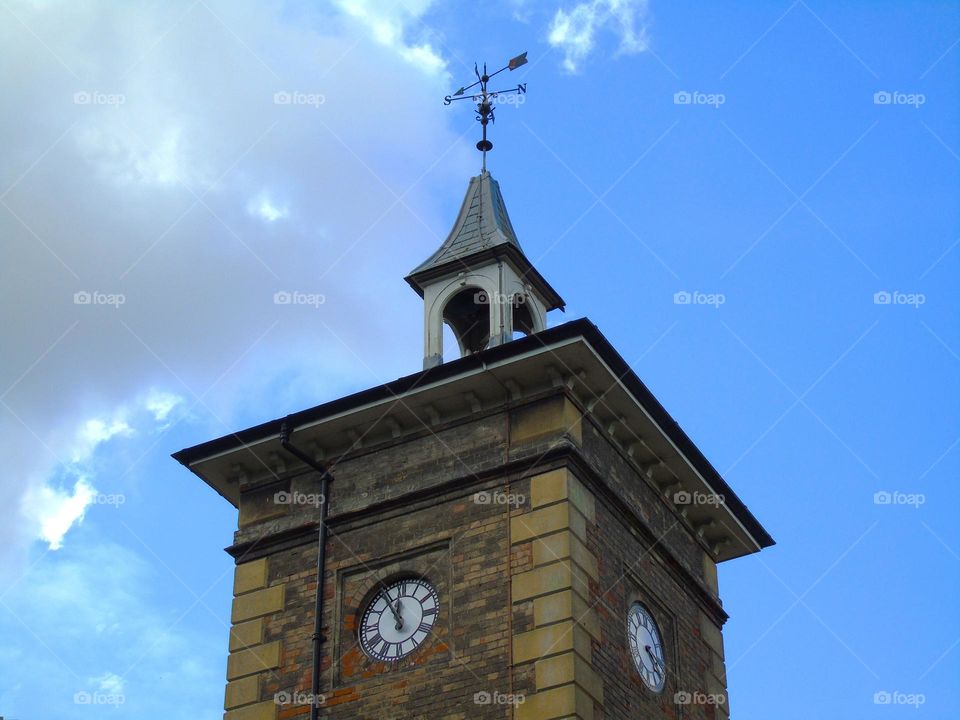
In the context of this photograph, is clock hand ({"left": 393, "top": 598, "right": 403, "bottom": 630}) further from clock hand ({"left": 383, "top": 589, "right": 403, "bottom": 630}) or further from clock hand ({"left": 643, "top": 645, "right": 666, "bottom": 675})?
clock hand ({"left": 643, "top": 645, "right": 666, "bottom": 675})

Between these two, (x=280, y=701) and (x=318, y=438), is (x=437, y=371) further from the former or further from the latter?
(x=280, y=701)

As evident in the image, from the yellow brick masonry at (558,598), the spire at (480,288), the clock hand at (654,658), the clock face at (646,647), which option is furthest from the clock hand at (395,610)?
the spire at (480,288)

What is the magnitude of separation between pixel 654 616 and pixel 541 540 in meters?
3.55

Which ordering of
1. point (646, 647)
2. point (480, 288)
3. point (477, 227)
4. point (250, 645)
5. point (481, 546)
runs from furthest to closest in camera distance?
1. point (477, 227)
2. point (480, 288)
3. point (250, 645)
4. point (646, 647)
5. point (481, 546)

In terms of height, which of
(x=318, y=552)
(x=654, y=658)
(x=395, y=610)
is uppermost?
(x=318, y=552)

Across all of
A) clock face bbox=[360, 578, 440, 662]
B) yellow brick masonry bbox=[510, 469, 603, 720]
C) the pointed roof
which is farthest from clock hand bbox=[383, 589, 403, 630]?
the pointed roof

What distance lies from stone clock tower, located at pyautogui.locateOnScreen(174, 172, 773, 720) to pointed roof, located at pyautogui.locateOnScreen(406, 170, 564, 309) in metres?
0.78

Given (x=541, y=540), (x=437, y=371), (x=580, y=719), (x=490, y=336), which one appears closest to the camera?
(x=580, y=719)

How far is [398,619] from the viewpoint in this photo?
100 feet

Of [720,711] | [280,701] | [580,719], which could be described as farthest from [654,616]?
[280,701]

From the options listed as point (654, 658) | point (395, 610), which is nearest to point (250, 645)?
point (395, 610)

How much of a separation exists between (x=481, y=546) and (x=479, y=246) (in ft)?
24.5

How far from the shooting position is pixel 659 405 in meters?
32.8

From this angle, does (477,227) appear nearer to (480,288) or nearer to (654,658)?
(480,288)
